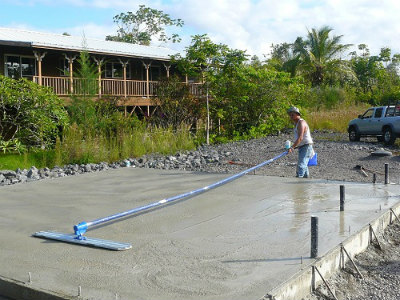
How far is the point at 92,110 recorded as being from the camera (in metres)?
15.0

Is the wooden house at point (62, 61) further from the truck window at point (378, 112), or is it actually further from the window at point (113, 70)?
the truck window at point (378, 112)

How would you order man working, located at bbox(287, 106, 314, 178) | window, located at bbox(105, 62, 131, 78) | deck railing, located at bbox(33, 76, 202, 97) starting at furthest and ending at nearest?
1. window, located at bbox(105, 62, 131, 78)
2. deck railing, located at bbox(33, 76, 202, 97)
3. man working, located at bbox(287, 106, 314, 178)

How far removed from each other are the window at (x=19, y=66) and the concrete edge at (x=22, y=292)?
20139 millimetres

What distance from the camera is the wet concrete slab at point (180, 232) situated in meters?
3.94

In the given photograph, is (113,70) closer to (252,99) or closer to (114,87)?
(114,87)

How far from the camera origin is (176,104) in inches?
717

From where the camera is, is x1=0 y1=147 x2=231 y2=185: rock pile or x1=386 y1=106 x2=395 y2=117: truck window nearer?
x1=0 y1=147 x2=231 y2=185: rock pile

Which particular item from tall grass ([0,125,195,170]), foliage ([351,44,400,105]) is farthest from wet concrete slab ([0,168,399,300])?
foliage ([351,44,400,105])

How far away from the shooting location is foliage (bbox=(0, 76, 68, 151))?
13.9 metres

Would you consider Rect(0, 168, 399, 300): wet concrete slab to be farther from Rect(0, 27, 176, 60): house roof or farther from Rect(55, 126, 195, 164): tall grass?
Rect(0, 27, 176, 60): house roof

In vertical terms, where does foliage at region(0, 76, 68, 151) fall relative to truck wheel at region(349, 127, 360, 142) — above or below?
above

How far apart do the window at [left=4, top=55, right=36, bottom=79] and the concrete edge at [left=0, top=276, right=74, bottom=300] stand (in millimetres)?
20139

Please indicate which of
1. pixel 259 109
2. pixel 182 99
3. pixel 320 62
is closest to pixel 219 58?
pixel 182 99

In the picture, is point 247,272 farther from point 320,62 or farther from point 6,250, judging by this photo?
point 320,62
